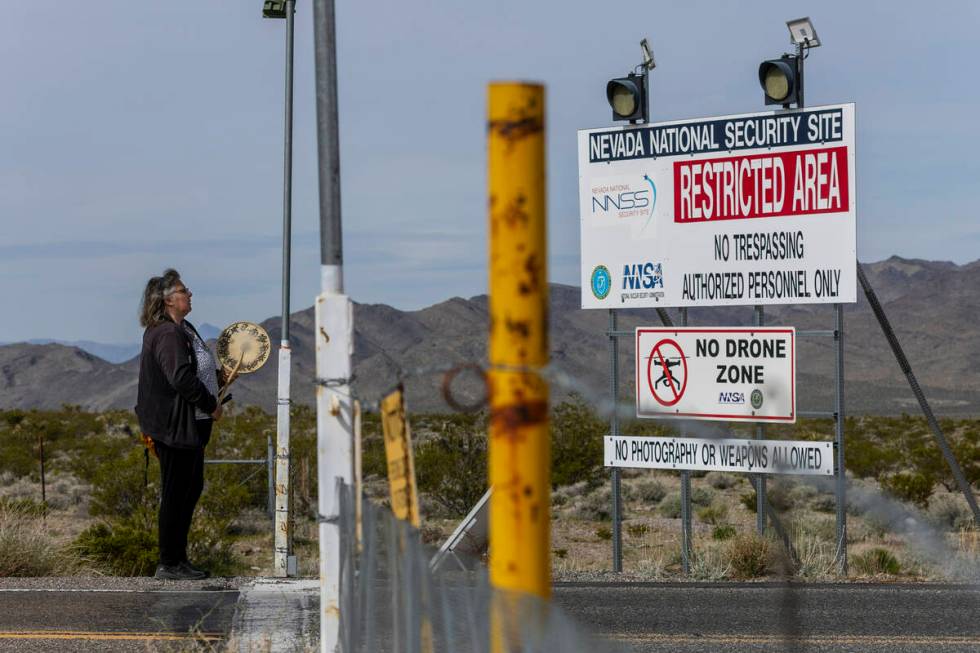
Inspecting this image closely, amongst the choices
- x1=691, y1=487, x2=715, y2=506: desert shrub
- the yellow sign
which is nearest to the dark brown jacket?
the yellow sign

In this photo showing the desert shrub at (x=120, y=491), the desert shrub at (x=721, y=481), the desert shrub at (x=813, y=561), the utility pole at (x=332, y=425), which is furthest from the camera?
the desert shrub at (x=721, y=481)

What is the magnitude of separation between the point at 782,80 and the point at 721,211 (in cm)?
123

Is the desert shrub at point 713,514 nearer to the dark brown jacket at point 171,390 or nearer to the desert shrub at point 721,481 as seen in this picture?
the desert shrub at point 721,481

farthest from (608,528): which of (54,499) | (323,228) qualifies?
(323,228)

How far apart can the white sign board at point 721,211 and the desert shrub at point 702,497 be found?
1178 cm

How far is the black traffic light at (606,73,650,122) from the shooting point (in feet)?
41.8

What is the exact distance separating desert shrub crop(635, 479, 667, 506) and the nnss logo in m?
12.8

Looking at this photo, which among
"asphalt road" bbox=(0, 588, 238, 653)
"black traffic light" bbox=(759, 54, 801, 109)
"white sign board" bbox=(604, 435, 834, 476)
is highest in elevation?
"black traffic light" bbox=(759, 54, 801, 109)

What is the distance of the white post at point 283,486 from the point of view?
1080 cm

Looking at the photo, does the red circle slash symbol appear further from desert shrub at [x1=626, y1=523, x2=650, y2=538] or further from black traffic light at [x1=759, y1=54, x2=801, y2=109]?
desert shrub at [x1=626, y1=523, x2=650, y2=538]

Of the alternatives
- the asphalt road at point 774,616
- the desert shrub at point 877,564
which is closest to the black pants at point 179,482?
the asphalt road at point 774,616

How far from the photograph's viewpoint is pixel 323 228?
6.00m

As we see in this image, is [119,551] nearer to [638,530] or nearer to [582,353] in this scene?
[638,530]

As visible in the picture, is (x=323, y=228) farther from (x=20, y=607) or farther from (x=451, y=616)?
(x=20, y=607)
